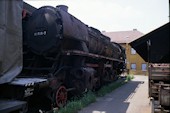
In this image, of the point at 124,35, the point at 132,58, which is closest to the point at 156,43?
the point at 132,58

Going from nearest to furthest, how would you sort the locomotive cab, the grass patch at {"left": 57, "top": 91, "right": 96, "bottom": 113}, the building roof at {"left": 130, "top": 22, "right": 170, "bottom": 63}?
1. the building roof at {"left": 130, "top": 22, "right": 170, "bottom": 63}
2. the grass patch at {"left": 57, "top": 91, "right": 96, "bottom": 113}
3. the locomotive cab

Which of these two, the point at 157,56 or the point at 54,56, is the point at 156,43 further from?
the point at 54,56

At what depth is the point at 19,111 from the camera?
4531mm

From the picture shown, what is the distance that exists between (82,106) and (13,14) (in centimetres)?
435

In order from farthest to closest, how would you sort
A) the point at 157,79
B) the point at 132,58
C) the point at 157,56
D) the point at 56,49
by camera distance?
the point at 132,58 < the point at 56,49 < the point at 157,79 < the point at 157,56

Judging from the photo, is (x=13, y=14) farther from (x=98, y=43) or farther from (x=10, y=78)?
(x=98, y=43)

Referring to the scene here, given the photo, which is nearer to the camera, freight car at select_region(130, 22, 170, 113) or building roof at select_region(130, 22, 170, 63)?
freight car at select_region(130, 22, 170, 113)

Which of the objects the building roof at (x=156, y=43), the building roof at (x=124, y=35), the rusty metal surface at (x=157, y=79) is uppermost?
the building roof at (x=124, y=35)

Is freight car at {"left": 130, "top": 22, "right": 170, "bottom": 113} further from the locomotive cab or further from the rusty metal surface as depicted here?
the locomotive cab

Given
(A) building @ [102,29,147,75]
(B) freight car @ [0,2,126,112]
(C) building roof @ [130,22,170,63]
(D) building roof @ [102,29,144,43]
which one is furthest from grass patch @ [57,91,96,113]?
(D) building roof @ [102,29,144,43]

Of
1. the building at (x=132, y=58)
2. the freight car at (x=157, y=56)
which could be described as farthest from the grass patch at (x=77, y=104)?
the building at (x=132, y=58)

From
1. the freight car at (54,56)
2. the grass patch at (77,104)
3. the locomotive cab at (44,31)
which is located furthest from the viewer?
the locomotive cab at (44,31)

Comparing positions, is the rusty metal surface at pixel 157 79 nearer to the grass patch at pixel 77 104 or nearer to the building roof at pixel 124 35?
the grass patch at pixel 77 104

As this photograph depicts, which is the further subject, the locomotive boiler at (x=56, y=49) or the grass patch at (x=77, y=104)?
the locomotive boiler at (x=56, y=49)
